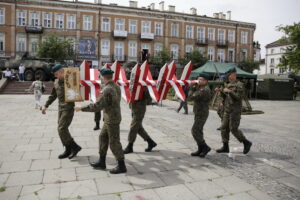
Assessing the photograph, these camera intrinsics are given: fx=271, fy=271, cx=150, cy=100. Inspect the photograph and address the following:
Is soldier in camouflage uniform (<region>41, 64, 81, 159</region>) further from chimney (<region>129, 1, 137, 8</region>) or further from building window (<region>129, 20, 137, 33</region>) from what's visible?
chimney (<region>129, 1, 137, 8</region>)

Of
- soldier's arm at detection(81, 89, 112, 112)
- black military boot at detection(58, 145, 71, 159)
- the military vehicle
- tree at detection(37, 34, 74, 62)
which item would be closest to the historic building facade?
tree at detection(37, 34, 74, 62)

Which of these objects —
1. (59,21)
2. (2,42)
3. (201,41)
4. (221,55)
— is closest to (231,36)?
(221,55)

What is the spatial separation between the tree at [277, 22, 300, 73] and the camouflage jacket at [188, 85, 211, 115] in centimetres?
1615

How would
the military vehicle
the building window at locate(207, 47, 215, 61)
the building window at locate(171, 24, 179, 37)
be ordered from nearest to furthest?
the military vehicle
the building window at locate(171, 24, 179, 37)
the building window at locate(207, 47, 215, 61)

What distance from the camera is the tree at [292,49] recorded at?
1875 centimetres

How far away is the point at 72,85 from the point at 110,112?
31.5 inches

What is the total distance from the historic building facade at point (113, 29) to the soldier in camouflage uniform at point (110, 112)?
115 feet

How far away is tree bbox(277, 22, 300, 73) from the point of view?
18.8 m

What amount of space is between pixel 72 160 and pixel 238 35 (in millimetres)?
47460

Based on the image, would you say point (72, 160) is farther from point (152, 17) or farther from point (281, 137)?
point (152, 17)

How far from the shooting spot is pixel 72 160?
17.3ft

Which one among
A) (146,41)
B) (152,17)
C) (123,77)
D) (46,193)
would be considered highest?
(152,17)

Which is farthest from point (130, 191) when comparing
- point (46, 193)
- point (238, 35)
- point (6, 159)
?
point (238, 35)

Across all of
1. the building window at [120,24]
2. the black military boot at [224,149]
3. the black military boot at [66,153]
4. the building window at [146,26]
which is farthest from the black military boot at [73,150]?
the building window at [146,26]
